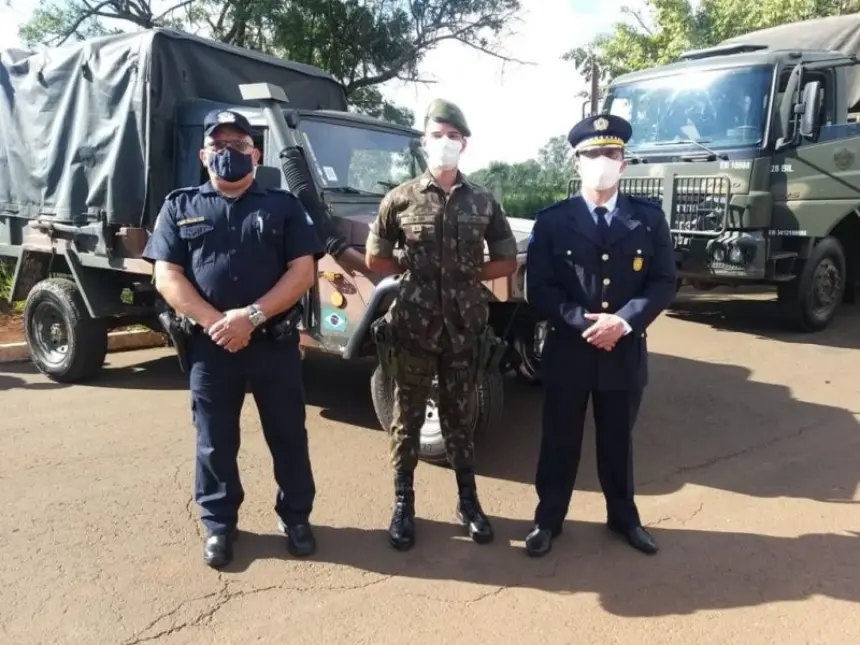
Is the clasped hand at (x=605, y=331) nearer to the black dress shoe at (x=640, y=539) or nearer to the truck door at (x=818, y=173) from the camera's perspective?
the black dress shoe at (x=640, y=539)

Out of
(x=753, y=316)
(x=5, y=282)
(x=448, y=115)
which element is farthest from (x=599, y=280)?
(x=5, y=282)

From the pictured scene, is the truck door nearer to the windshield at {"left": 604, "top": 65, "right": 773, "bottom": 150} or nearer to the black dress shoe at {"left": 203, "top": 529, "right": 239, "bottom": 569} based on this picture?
the windshield at {"left": 604, "top": 65, "right": 773, "bottom": 150}

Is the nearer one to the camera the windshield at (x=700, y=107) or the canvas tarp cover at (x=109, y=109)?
the canvas tarp cover at (x=109, y=109)

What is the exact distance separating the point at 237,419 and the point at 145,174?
2.70m

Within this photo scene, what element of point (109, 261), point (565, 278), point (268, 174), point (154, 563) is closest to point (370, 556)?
point (154, 563)

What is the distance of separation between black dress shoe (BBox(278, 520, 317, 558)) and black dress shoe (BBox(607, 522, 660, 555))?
134 centimetres

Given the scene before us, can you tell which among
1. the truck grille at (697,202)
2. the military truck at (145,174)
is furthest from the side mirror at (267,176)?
the truck grille at (697,202)

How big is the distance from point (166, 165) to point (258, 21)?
8.26 meters

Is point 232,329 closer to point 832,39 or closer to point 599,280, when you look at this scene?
point 599,280

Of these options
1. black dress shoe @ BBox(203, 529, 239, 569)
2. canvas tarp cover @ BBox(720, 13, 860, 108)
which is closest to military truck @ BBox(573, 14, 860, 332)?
canvas tarp cover @ BBox(720, 13, 860, 108)

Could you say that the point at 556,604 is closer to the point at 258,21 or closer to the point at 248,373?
the point at 248,373

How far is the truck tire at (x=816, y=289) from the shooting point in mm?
7586

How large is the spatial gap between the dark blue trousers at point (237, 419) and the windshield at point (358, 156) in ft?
5.82

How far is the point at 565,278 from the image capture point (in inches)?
123
